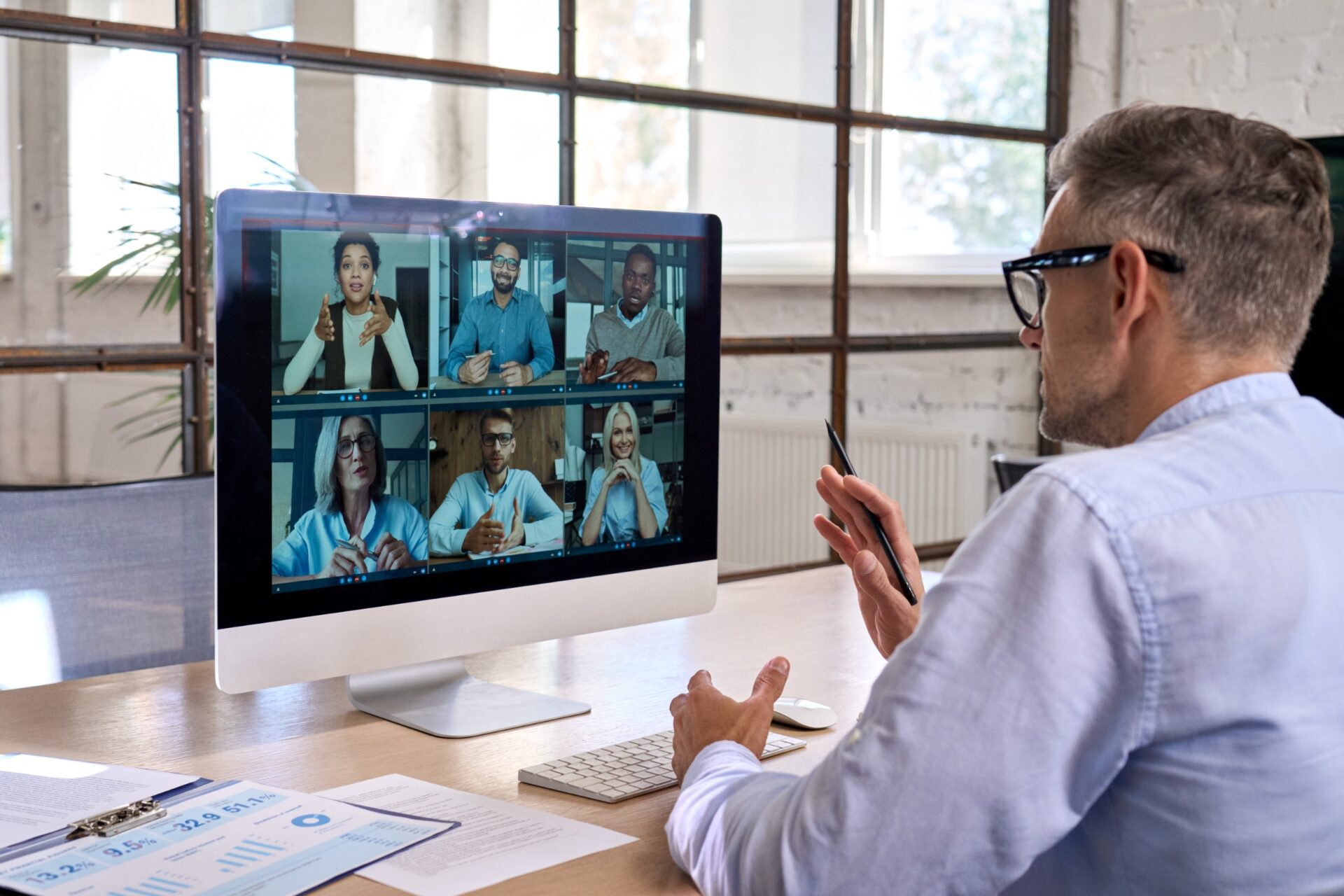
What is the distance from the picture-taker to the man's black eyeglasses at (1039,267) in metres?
0.85

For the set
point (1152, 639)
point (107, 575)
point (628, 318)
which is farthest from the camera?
point (107, 575)

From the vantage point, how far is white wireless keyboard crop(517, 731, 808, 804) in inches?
42.5

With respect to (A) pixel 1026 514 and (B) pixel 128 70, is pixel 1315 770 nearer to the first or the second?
(A) pixel 1026 514

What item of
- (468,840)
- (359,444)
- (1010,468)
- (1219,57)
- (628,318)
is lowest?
(468,840)

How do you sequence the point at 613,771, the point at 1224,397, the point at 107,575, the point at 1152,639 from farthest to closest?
1. the point at 107,575
2. the point at 613,771
3. the point at 1224,397
4. the point at 1152,639

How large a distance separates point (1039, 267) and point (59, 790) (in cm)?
83

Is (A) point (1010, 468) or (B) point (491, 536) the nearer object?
(B) point (491, 536)

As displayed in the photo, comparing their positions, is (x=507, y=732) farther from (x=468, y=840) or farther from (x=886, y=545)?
(x=886, y=545)

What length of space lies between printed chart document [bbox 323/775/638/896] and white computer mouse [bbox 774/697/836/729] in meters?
0.31

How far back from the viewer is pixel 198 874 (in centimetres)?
88

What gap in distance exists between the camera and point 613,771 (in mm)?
1115

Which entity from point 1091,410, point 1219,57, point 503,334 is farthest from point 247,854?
point 1219,57

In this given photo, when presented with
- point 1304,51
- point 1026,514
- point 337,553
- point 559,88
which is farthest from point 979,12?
point 1026,514

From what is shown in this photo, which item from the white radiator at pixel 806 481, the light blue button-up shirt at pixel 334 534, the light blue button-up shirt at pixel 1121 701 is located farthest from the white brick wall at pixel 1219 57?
the light blue button-up shirt at pixel 1121 701
